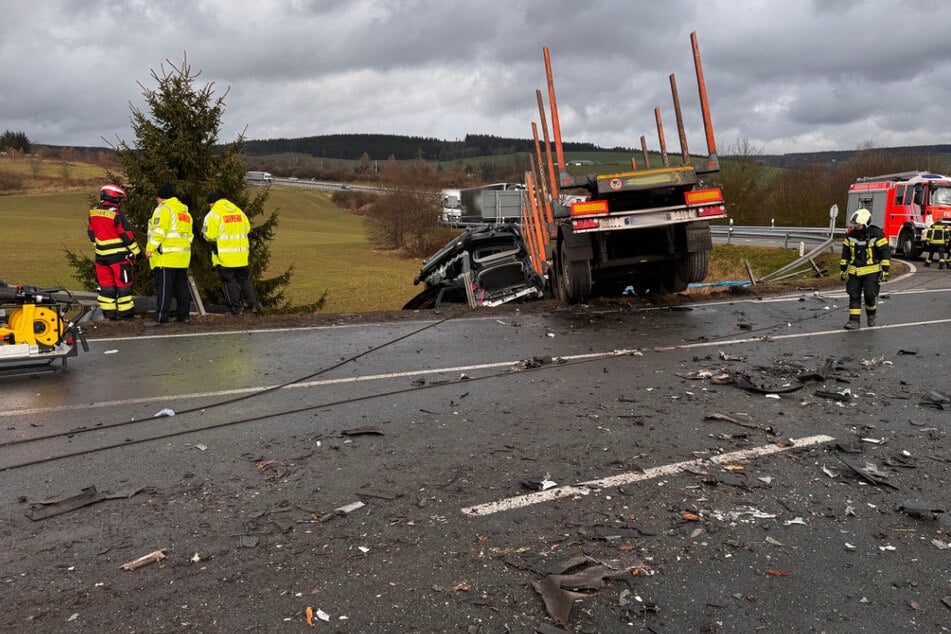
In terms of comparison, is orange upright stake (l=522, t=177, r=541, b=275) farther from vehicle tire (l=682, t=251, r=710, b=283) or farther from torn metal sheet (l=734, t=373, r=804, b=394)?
torn metal sheet (l=734, t=373, r=804, b=394)

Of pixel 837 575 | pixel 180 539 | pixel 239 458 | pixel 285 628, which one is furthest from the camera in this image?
pixel 239 458

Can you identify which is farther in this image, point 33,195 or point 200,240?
point 33,195

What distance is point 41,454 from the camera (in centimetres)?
447

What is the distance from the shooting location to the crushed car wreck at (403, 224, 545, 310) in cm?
1173

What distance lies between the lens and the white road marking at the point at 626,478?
360 cm

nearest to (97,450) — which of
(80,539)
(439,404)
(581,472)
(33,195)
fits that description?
(80,539)

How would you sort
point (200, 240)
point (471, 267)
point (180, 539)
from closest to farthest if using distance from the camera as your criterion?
1. point (180, 539)
2. point (471, 267)
3. point (200, 240)

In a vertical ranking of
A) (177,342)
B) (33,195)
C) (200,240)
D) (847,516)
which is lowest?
(847,516)

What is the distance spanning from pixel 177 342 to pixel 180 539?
17.6 ft

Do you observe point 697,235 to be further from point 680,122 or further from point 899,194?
point 899,194

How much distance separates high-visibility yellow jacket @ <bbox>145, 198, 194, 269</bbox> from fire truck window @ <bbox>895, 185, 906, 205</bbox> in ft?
72.0

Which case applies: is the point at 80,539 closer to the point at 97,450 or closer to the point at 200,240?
the point at 97,450

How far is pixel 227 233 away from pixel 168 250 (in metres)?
0.89

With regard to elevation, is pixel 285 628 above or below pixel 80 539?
below
